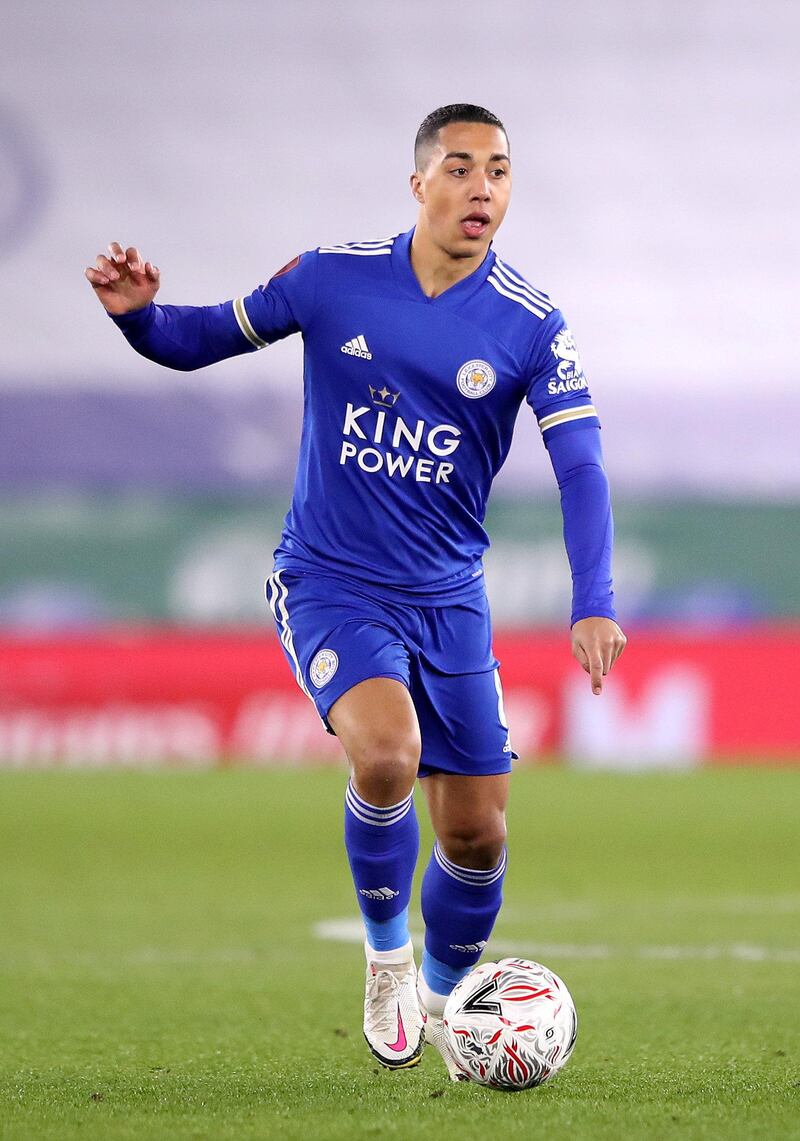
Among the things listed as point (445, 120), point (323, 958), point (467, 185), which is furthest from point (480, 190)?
point (323, 958)

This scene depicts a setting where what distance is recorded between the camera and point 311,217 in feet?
65.4

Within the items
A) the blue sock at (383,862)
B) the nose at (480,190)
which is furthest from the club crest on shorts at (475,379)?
the blue sock at (383,862)

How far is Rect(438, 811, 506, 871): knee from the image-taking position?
4.16m

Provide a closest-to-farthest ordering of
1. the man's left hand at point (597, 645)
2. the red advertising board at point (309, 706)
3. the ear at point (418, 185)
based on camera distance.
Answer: the man's left hand at point (597, 645) → the ear at point (418, 185) → the red advertising board at point (309, 706)

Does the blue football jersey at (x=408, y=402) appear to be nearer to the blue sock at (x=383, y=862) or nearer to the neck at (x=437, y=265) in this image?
the neck at (x=437, y=265)

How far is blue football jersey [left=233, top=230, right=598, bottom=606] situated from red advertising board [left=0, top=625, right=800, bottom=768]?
8.92 meters

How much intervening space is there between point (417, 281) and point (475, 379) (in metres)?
0.31

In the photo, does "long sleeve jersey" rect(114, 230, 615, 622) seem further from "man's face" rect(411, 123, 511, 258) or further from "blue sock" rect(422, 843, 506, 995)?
"blue sock" rect(422, 843, 506, 995)

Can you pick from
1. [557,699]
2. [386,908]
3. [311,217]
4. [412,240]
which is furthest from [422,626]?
[311,217]

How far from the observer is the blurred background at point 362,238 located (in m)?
16.2

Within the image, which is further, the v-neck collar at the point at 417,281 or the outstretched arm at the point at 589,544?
the v-neck collar at the point at 417,281

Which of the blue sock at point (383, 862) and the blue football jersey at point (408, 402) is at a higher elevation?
the blue football jersey at point (408, 402)

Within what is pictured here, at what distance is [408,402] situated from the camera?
410 cm

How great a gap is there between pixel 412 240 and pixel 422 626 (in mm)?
951
